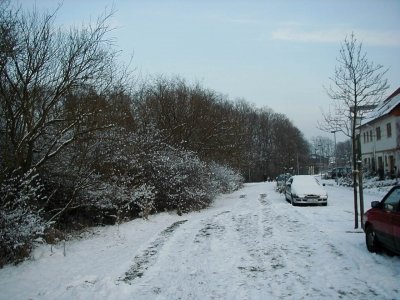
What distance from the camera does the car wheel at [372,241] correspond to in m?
8.30

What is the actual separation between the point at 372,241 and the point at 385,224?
0.89m

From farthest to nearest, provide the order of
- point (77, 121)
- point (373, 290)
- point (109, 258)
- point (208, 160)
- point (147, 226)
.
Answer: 1. point (208, 160)
2. point (147, 226)
3. point (77, 121)
4. point (109, 258)
5. point (373, 290)

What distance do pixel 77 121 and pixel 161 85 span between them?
69.9ft

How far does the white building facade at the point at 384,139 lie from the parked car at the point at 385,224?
2439 cm

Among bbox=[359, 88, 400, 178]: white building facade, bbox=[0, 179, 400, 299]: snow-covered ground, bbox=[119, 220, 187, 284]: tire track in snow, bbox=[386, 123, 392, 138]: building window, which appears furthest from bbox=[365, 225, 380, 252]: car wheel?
bbox=[386, 123, 392, 138]: building window

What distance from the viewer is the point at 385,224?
25.3 feet

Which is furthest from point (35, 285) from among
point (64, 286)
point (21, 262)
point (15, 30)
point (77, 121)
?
point (15, 30)

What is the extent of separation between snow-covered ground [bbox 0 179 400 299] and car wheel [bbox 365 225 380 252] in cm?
17

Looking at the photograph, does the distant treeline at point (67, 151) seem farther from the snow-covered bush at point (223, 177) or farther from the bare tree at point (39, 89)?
the snow-covered bush at point (223, 177)

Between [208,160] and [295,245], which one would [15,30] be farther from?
[208,160]

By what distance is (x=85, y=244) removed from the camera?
36.2 feet

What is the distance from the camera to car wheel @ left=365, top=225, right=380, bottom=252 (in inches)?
327

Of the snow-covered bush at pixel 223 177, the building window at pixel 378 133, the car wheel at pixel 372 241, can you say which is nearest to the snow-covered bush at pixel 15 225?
the car wheel at pixel 372 241

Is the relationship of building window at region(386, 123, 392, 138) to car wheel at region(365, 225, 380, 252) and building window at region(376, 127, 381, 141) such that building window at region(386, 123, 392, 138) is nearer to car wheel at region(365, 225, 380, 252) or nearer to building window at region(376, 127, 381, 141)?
building window at region(376, 127, 381, 141)
